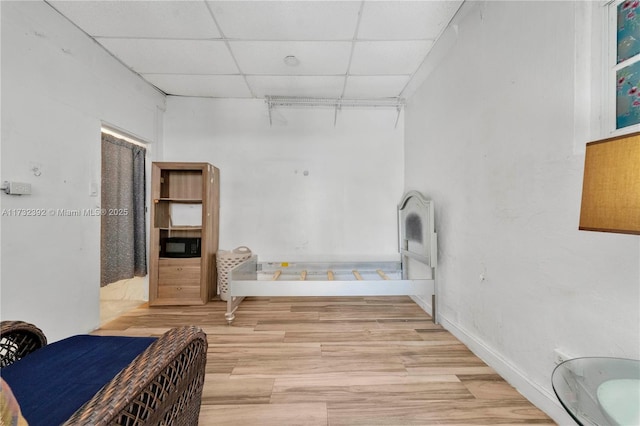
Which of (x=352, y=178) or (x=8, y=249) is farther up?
(x=352, y=178)

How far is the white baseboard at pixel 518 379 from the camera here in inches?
49.1

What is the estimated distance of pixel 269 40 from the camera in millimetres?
2248

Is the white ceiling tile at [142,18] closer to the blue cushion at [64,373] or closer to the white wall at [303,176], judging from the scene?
the white wall at [303,176]

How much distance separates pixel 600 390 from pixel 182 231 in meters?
3.66

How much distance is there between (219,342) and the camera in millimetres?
2064

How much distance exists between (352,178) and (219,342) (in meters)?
2.46

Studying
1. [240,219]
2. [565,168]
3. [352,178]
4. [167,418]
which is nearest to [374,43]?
[352,178]

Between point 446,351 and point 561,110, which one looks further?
point 446,351

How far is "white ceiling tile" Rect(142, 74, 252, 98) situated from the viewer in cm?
288

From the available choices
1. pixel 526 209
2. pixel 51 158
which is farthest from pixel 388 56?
pixel 51 158

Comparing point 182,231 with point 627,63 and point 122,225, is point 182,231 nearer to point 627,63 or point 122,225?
point 122,225

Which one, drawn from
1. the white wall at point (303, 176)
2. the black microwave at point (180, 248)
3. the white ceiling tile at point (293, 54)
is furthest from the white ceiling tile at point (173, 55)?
the black microwave at point (180, 248)

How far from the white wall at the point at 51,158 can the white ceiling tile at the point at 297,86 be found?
57.8 inches

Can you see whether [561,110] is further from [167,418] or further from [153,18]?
[153,18]
